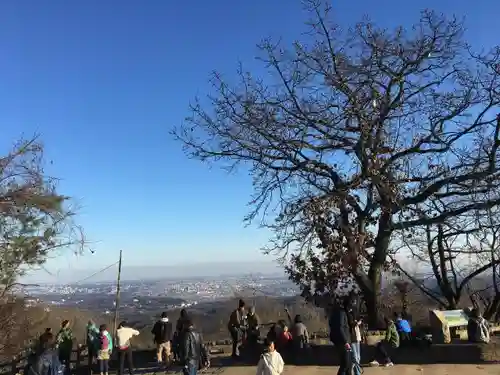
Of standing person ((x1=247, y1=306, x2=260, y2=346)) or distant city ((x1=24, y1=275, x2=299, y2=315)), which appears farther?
distant city ((x1=24, y1=275, x2=299, y2=315))

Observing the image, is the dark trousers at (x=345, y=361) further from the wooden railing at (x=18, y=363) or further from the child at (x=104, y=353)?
the wooden railing at (x=18, y=363)

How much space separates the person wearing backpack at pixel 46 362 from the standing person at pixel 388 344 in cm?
717

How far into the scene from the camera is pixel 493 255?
17.6m

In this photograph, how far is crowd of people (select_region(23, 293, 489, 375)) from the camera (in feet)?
28.6

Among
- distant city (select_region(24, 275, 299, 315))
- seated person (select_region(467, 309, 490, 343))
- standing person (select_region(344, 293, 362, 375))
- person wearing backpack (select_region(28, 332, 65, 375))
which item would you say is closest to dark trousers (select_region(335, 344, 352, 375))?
standing person (select_region(344, 293, 362, 375))

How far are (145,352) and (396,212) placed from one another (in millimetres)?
9119

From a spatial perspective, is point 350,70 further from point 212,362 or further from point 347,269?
point 212,362

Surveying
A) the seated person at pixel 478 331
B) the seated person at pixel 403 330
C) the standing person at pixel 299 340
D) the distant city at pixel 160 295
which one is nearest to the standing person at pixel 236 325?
the standing person at pixel 299 340

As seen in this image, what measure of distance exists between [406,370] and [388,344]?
1.13 metres

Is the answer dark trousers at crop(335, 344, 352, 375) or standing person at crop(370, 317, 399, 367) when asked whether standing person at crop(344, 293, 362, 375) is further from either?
A: standing person at crop(370, 317, 399, 367)

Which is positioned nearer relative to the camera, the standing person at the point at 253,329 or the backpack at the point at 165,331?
the backpack at the point at 165,331

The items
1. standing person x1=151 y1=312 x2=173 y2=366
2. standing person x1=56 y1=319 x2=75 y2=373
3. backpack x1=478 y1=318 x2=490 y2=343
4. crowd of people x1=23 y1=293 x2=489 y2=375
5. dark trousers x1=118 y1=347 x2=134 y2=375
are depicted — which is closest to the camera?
crowd of people x1=23 y1=293 x2=489 y2=375

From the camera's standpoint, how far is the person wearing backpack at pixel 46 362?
848 cm

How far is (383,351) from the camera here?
1175 centimetres
